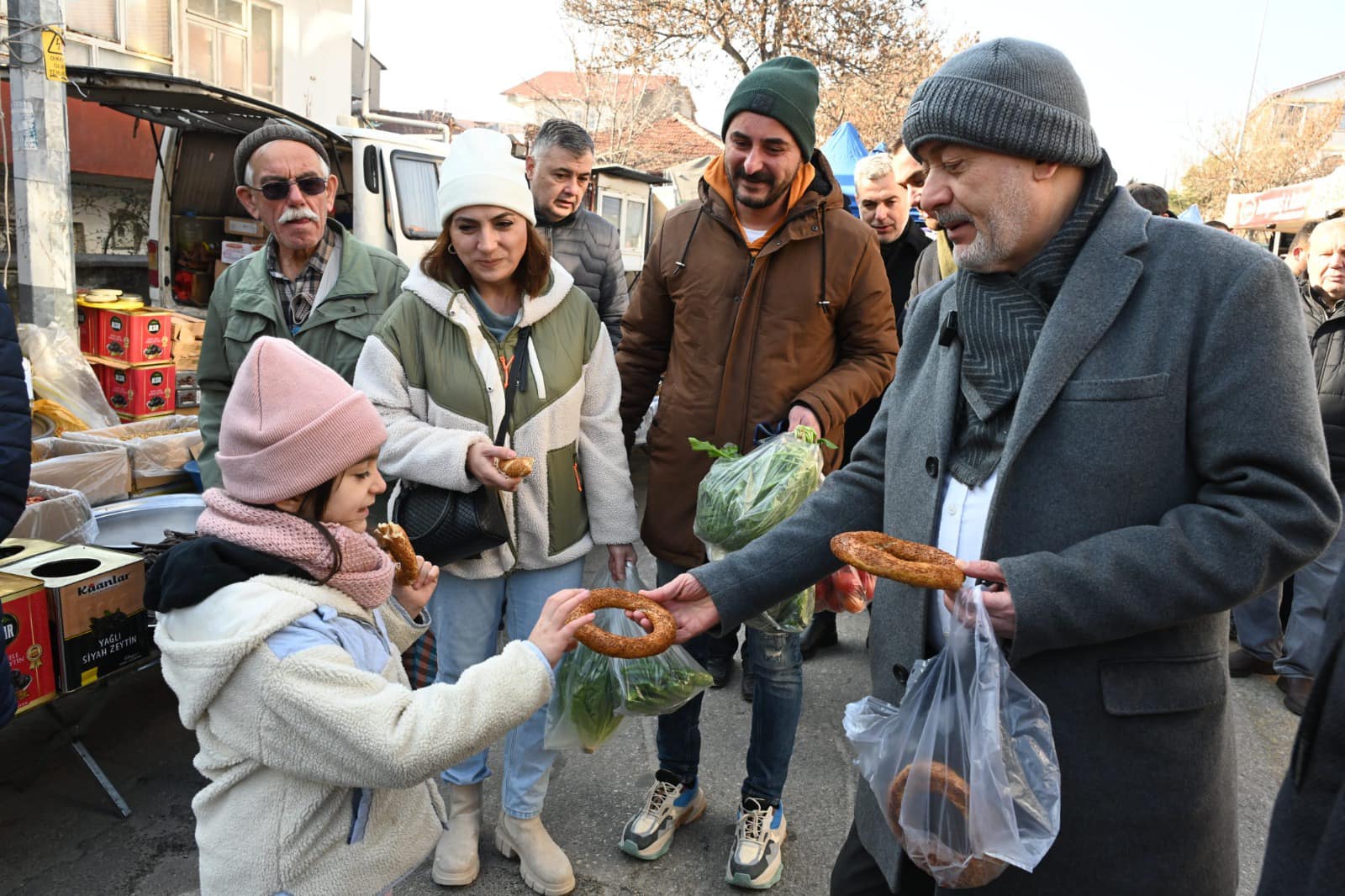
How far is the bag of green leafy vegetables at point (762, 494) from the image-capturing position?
2629 mm

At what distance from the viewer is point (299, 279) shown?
342cm

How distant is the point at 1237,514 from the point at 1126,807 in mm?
534

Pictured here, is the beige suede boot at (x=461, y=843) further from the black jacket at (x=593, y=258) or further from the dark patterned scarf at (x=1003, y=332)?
the black jacket at (x=593, y=258)

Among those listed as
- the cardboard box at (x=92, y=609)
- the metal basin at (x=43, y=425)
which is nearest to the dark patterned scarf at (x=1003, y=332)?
the cardboard box at (x=92, y=609)

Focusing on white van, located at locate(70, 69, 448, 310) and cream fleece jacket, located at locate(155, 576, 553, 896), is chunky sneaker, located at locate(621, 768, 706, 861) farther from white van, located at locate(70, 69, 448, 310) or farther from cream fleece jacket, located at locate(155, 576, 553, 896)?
white van, located at locate(70, 69, 448, 310)

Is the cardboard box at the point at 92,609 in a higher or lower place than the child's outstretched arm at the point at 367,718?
lower

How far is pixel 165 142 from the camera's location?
7.60 meters

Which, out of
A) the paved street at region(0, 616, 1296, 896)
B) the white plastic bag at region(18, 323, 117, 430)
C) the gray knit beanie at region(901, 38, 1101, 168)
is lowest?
the paved street at region(0, 616, 1296, 896)

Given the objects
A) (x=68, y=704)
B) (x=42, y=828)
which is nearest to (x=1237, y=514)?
(x=42, y=828)

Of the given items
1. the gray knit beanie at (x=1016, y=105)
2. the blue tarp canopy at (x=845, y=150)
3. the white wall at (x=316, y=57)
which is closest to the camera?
the gray knit beanie at (x=1016, y=105)

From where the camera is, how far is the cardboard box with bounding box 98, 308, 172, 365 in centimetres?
627

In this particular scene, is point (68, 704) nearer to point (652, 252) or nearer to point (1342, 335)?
point (652, 252)

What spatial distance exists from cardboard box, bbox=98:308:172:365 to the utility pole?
23cm

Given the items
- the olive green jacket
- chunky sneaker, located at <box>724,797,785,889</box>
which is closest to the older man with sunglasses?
the olive green jacket
